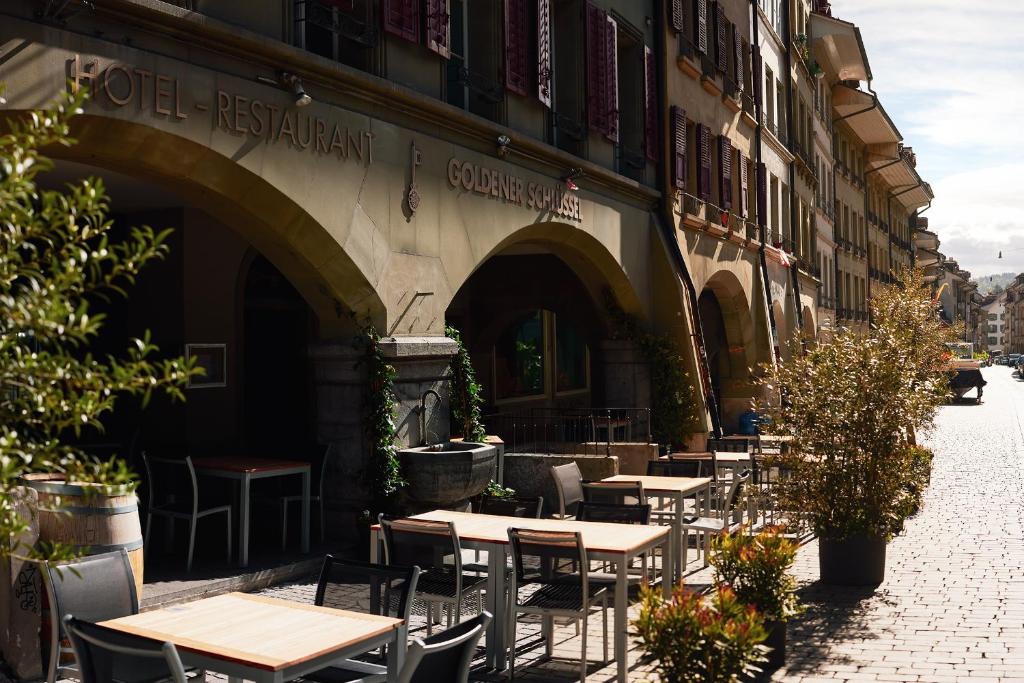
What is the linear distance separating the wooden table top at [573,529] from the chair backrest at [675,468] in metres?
3.53

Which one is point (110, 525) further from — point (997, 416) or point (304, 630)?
point (997, 416)

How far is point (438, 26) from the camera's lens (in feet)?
38.0

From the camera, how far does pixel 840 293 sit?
43.8 m

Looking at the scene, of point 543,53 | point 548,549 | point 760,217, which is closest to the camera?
point 548,549

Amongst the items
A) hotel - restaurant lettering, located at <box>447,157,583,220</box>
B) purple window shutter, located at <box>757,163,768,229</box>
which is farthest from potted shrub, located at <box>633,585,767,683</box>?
purple window shutter, located at <box>757,163,768,229</box>

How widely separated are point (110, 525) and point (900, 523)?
653 centimetres

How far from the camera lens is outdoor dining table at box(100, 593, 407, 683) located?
4.59 m

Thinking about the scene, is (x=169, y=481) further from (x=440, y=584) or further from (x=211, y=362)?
(x=440, y=584)

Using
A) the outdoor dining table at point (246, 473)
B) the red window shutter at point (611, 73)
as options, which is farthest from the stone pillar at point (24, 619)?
the red window shutter at point (611, 73)

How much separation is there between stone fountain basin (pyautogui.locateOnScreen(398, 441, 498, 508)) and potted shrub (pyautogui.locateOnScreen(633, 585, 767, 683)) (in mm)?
5041

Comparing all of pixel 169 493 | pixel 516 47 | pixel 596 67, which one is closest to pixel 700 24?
pixel 596 67

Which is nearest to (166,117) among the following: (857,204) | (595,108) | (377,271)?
(377,271)

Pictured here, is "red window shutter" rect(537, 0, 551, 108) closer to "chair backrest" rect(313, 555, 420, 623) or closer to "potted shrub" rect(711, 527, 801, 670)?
"potted shrub" rect(711, 527, 801, 670)

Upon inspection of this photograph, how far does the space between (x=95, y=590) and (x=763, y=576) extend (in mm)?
4079
